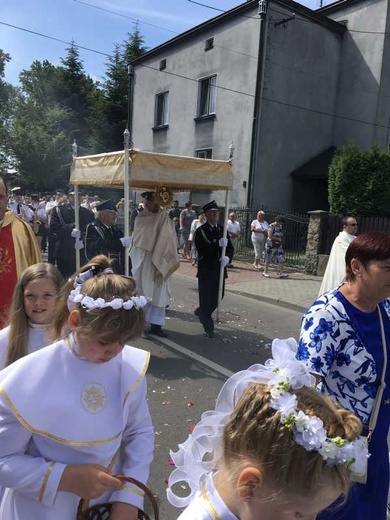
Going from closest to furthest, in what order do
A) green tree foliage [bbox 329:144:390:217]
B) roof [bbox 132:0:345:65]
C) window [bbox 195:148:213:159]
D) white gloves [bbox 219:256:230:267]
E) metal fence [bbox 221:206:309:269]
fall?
white gloves [bbox 219:256:230:267] < green tree foliage [bbox 329:144:390:217] < metal fence [bbox 221:206:309:269] < roof [bbox 132:0:345:65] < window [bbox 195:148:213:159]

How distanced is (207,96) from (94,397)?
66.9ft

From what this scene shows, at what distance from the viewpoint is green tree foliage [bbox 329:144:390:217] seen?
14273mm

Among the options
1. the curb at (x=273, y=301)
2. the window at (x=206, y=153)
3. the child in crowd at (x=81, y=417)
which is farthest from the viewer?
the window at (x=206, y=153)

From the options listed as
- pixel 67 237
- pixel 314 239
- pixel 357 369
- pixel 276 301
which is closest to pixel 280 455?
pixel 357 369

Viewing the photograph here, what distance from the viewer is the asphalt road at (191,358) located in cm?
374

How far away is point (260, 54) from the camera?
56.2 feet

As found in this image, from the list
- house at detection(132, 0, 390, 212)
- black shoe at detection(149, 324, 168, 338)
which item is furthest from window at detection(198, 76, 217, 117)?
black shoe at detection(149, 324, 168, 338)

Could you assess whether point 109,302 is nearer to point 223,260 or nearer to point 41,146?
point 223,260

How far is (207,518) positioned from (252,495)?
0.46ft

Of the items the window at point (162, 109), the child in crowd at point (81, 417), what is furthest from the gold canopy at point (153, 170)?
the window at point (162, 109)

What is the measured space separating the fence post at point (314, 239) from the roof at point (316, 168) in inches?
198

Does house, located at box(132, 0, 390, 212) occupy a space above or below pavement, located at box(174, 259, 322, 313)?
above

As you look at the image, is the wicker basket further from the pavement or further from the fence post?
the fence post

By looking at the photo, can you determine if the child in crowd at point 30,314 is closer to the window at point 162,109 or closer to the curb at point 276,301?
the curb at point 276,301
